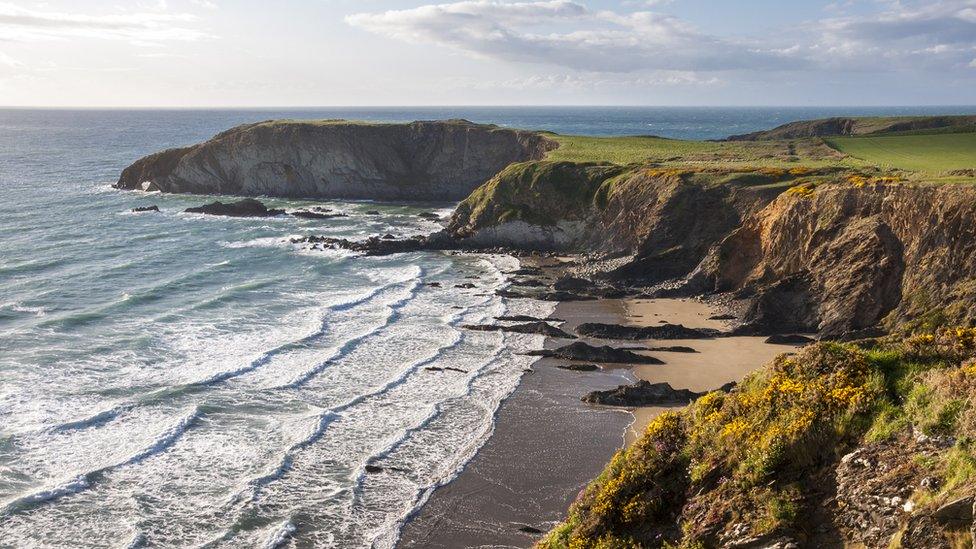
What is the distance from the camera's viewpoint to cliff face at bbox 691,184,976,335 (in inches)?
1384

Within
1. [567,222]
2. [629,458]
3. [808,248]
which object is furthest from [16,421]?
[567,222]

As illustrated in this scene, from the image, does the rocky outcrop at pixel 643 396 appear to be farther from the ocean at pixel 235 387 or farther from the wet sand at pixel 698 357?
the ocean at pixel 235 387

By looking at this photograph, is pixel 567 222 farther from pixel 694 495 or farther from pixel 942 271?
pixel 694 495

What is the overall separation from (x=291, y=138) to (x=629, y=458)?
85256 millimetres

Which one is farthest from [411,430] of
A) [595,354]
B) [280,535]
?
[595,354]

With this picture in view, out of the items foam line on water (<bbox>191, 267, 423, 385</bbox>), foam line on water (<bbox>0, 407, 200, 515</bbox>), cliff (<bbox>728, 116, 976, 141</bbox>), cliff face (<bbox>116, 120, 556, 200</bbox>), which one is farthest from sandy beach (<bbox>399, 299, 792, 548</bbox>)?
cliff (<bbox>728, 116, 976, 141</bbox>)

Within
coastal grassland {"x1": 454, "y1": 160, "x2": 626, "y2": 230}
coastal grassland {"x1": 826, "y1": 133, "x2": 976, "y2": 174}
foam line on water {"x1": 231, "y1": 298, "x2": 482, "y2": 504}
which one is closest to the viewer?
foam line on water {"x1": 231, "y1": 298, "x2": 482, "y2": 504}

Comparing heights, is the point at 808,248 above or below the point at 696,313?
above

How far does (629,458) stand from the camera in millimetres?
14438

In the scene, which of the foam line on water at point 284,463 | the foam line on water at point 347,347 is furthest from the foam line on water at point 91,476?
the foam line on water at point 347,347

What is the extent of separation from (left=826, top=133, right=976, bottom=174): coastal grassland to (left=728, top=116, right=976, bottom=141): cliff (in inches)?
848

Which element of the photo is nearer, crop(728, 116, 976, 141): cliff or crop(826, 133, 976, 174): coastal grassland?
crop(826, 133, 976, 174): coastal grassland

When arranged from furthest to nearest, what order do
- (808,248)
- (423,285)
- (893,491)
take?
(423,285) → (808,248) → (893,491)

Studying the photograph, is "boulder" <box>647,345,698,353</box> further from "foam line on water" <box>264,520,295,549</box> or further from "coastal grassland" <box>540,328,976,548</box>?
"coastal grassland" <box>540,328,976,548</box>
